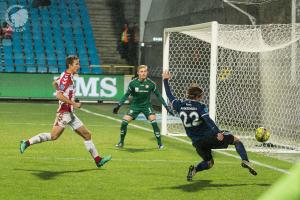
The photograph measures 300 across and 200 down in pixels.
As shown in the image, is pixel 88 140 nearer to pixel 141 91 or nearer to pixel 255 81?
pixel 141 91

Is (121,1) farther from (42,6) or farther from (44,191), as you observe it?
(44,191)

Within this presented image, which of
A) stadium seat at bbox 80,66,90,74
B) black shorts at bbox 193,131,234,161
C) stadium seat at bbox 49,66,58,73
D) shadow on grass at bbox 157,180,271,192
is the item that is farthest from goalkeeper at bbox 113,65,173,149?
stadium seat at bbox 80,66,90,74

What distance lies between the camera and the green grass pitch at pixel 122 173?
24.8ft

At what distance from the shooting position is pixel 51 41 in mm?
35094

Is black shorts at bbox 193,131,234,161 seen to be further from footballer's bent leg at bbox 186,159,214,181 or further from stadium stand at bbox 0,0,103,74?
stadium stand at bbox 0,0,103,74

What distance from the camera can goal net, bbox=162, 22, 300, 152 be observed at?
45.9 feet

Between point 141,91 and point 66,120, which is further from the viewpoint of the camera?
point 141,91

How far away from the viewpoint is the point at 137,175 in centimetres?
923

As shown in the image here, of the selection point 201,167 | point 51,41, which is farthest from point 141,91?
point 51,41

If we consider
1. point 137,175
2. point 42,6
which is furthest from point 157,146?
point 42,6

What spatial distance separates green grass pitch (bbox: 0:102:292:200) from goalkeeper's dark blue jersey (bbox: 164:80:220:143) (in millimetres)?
708

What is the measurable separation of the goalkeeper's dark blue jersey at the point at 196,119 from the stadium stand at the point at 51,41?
24449mm

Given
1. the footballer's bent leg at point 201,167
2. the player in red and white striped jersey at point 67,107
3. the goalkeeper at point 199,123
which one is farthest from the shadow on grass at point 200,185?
the player in red and white striped jersey at point 67,107

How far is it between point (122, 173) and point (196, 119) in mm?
1928
